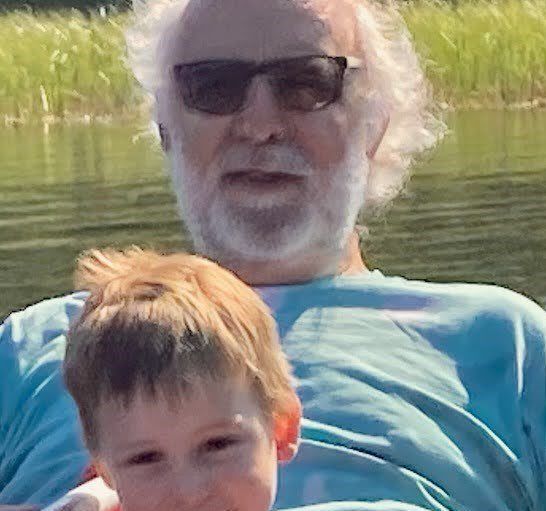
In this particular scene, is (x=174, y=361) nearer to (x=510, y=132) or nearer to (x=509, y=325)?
(x=509, y=325)

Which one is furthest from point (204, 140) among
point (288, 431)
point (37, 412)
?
point (288, 431)

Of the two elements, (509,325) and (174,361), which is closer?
(174,361)

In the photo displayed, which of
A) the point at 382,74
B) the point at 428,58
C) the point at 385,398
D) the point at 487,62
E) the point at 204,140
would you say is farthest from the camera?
the point at 487,62

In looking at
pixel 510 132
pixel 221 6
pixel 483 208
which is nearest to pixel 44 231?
pixel 483 208

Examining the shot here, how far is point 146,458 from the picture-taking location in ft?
6.92

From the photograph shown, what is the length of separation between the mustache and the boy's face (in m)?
0.76

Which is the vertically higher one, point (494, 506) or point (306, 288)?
point (306, 288)

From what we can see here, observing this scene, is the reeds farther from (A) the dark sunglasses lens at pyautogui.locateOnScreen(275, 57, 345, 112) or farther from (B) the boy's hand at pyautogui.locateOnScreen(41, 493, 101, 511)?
(B) the boy's hand at pyautogui.locateOnScreen(41, 493, 101, 511)

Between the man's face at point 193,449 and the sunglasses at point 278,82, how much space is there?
850 millimetres

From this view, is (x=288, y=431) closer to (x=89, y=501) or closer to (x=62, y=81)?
(x=89, y=501)

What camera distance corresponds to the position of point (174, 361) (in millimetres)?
2086

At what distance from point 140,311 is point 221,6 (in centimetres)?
95

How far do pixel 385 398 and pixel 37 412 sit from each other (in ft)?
1.57

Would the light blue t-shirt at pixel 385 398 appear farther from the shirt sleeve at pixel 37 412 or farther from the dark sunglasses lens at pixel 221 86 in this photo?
the dark sunglasses lens at pixel 221 86
